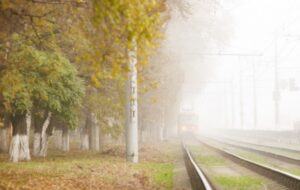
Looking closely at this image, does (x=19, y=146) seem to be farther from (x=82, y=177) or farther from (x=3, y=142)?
(x=3, y=142)

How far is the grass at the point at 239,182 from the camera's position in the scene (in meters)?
15.9

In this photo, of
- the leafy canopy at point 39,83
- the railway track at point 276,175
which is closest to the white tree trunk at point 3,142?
the leafy canopy at point 39,83

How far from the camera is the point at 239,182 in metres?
17.3

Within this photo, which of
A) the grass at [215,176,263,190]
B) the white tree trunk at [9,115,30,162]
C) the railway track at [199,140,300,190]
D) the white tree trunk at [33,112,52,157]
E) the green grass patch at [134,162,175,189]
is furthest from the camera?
the white tree trunk at [33,112,52,157]

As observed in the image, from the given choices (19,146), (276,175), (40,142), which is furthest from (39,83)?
Answer: (276,175)

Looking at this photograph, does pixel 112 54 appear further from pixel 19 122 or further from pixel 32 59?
pixel 19 122

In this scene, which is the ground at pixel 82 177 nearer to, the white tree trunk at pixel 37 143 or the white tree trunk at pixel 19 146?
the white tree trunk at pixel 19 146

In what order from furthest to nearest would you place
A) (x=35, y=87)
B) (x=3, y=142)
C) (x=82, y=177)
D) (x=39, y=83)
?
1. (x=3, y=142)
2. (x=39, y=83)
3. (x=35, y=87)
4. (x=82, y=177)

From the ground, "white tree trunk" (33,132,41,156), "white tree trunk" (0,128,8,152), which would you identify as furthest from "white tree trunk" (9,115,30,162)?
"white tree trunk" (0,128,8,152)

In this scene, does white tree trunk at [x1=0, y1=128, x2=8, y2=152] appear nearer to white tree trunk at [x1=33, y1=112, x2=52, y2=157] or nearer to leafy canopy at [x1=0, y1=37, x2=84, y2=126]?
white tree trunk at [x1=33, y1=112, x2=52, y2=157]

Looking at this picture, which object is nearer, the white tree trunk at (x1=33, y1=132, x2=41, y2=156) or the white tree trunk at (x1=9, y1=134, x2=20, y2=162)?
the white tree trunk at (x1=9, y1=134, x2=20, y2=162)

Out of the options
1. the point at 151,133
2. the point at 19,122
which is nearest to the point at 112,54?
the point at 19,122

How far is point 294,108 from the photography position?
14788 cm

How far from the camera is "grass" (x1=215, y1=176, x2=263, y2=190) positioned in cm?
1594
